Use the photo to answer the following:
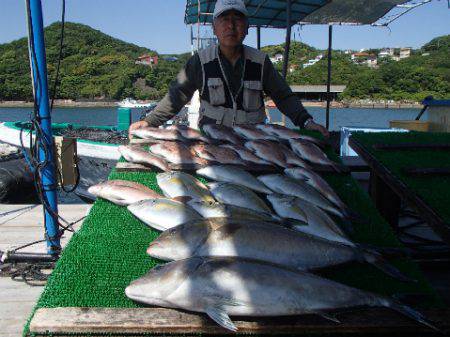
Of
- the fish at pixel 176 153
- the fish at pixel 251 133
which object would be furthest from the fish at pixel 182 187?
the fish at pixel 251 133

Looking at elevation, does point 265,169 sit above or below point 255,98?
below

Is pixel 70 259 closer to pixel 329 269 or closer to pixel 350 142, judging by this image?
pixel 329 269

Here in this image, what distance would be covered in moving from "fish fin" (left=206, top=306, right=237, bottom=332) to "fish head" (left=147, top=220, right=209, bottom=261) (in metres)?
0.34

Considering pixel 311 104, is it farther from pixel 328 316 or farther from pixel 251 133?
pixel 328 316

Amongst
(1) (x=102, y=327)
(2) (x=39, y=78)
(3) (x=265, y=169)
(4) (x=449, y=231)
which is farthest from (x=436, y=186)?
(2) (x=39, y=78)

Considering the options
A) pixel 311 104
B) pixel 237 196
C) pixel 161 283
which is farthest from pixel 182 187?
pixel 311 104

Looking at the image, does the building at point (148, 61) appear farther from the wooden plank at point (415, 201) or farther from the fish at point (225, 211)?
the fish at point (225, 211)

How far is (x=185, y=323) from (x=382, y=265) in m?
0.84

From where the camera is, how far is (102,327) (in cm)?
116

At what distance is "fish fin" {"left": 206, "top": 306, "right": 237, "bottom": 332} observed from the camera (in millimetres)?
1154

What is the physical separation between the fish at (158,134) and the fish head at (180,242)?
5.64ft

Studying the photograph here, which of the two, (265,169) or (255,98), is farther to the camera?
(255,98)

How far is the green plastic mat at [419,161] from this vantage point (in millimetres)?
1976

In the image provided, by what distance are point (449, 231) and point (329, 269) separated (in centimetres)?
53
